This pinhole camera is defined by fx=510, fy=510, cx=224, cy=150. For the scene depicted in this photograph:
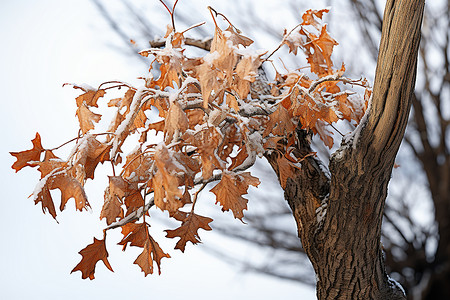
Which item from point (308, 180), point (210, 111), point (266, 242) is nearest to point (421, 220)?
point (266, 242)

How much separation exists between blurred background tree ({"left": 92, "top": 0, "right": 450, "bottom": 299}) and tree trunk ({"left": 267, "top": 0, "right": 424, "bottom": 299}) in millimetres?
765

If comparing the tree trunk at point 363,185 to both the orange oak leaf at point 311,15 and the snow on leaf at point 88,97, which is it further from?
the snow on leaf at point 88,97

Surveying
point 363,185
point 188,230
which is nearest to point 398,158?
point 363,185

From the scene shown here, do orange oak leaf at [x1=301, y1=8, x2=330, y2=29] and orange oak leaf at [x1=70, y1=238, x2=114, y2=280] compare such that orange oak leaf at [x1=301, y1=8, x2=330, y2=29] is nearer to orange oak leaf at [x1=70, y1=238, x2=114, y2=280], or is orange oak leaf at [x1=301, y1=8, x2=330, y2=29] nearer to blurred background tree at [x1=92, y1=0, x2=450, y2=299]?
orange oak leaf at [x1=70, y1=238, x2=114, y2=280]

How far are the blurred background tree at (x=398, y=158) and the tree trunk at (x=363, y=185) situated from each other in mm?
765

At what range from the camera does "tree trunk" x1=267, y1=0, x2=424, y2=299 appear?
1.83ft

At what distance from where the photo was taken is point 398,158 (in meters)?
1.51

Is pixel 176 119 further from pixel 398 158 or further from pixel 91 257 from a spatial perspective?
pixel 398 158

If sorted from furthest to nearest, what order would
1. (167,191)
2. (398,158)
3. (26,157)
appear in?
(398,158), (26,157), (167,191)

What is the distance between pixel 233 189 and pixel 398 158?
3.58 feet

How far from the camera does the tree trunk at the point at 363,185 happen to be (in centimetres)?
56

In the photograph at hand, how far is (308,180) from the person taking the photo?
704 mm

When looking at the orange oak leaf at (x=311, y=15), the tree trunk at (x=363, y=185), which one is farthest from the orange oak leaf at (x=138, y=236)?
the orange oak leaf at (x=311, y=15)

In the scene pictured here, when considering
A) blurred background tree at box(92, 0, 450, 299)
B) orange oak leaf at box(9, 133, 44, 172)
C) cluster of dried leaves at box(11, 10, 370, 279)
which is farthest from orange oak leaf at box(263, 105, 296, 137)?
blurred background tree at box(92, 0, 450, 299)
